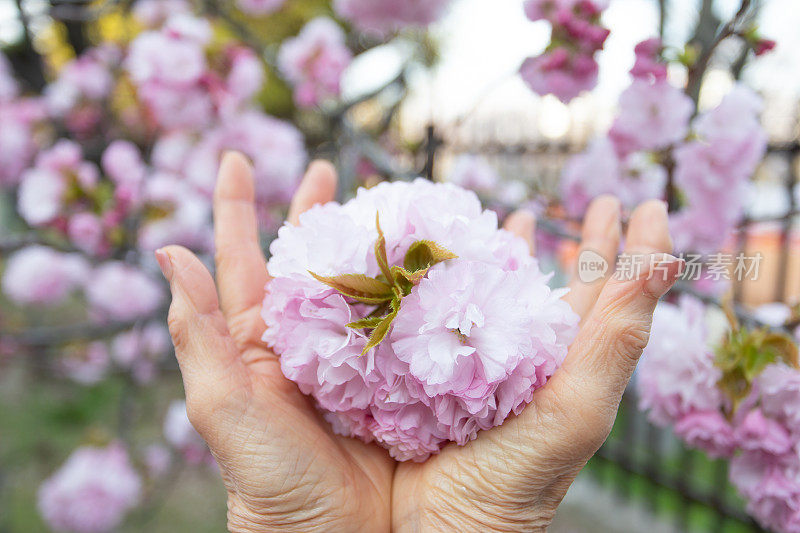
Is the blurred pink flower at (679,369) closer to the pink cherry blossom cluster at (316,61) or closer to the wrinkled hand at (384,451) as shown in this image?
the wrinkled hand at (384,451)

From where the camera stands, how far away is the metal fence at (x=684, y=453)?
2.85 meters

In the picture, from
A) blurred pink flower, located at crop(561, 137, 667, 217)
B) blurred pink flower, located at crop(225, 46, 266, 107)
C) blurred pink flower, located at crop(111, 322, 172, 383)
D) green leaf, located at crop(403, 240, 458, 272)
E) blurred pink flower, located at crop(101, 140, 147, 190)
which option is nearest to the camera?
green leaf, located at crop(403, 240, 458, 272)

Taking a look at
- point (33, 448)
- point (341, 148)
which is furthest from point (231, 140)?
point (33, 448)

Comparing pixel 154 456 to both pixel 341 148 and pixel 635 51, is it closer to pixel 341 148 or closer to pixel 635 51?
pixel 341 148

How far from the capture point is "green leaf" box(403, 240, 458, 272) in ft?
2.66

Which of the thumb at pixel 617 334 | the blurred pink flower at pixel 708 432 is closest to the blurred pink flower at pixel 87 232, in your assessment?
the thumb at pixel 617 334

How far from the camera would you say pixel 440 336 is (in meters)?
0.78

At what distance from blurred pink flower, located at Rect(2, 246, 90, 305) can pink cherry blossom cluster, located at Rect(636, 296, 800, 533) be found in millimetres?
3182

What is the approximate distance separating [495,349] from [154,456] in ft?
9.10

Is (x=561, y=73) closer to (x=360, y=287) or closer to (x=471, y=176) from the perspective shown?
(x=360, y=287)

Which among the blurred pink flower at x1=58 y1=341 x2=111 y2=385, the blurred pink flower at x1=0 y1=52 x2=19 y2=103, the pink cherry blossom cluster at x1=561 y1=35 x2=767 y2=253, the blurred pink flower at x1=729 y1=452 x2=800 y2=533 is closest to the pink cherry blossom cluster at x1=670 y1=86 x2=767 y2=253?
the pink cherry blossom cluster at x1=561 y1=35 x2=767 y2=253

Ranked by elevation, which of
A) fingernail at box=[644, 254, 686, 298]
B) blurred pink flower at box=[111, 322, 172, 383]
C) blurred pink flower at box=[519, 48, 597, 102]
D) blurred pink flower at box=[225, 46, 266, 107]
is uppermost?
blurred pink flower at box=[519, 48, 597, 102]

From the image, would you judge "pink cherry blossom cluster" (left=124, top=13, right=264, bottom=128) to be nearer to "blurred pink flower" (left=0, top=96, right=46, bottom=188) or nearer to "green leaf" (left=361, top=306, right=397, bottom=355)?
"blurred pink flower" (left=0, top=96, right=46, bottom=188)

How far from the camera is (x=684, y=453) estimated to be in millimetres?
3197
